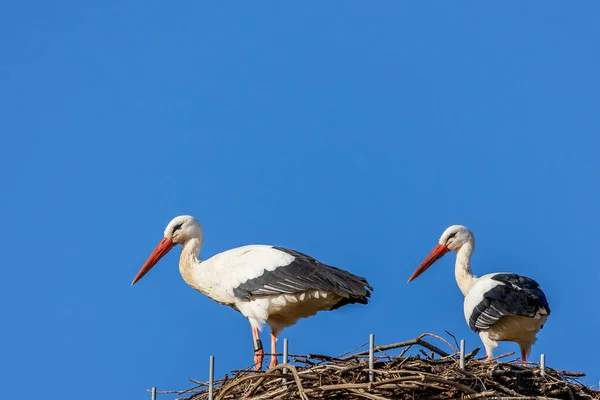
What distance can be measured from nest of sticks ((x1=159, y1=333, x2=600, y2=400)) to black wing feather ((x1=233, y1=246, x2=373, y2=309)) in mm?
1373

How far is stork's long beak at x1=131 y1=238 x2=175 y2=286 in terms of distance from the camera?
13.6m

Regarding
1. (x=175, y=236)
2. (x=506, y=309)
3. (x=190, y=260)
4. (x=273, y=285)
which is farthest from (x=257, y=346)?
(x=506, y=309)

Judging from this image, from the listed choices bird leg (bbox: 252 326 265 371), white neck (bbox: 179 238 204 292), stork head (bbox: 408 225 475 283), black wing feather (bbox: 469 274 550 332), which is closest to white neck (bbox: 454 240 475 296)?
stork head (bbox: 408 225 475 283)

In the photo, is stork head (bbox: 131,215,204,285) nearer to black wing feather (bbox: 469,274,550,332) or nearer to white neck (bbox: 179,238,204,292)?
white neck (bbox: 179,238,204,292)

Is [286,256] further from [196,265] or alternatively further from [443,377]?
[443,377]

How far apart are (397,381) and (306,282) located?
2425 mm

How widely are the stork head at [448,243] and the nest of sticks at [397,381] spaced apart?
11.2ft

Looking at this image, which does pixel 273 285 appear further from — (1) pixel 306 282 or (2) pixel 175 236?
(2) pixel 175 236

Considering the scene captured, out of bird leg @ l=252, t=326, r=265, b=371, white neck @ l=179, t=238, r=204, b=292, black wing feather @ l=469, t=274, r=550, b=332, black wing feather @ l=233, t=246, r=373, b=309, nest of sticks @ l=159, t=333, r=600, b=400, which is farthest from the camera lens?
white neck @ l=179, t=238, r=204, b=292

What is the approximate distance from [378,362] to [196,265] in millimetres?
3349

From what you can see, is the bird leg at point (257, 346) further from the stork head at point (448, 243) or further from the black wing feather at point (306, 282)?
the stork head at point (448, 243)

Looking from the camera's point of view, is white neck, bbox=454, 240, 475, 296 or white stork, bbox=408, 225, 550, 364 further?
white neck, bbox=454, 240, 475, 296

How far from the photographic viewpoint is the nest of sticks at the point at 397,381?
9750 millimetres

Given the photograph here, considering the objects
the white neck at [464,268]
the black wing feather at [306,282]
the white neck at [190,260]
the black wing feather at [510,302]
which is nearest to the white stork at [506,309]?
the black wing feather at [510,302]
